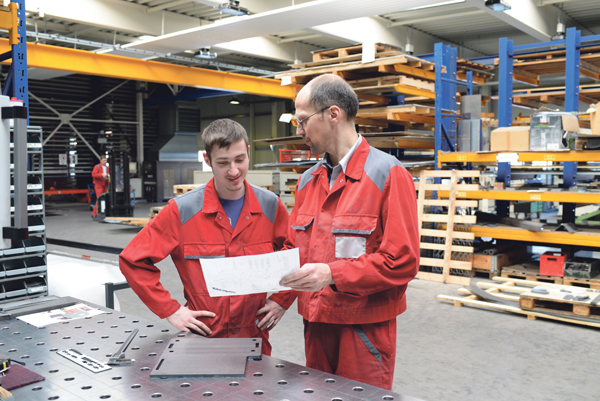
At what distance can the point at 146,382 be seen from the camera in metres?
1.53

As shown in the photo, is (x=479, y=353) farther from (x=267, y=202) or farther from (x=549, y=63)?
(x=549, y=63)

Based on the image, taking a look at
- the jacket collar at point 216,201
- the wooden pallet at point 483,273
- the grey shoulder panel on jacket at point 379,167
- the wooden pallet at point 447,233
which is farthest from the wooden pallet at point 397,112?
the grey shoulder panel on jacket at point 379,167

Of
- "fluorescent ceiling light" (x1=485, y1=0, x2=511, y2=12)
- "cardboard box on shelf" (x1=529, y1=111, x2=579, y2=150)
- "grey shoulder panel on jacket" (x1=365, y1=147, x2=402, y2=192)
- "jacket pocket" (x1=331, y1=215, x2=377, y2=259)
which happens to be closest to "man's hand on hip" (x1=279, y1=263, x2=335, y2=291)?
"jacket pocket" (x1=331, y1=215, x2=377, y2=259)

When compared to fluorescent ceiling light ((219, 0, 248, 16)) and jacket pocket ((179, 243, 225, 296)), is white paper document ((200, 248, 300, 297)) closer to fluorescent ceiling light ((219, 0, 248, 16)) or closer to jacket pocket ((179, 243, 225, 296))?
jacket pocket ((179, 243, 225, 296))

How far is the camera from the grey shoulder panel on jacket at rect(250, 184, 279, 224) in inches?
86.7

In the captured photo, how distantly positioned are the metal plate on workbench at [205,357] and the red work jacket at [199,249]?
6.9 inches

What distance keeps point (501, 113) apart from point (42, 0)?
7508mm

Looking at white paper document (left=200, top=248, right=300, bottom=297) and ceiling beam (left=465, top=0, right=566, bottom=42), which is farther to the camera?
ceiling beam (left=465, top=0, right=566, bottom=42)

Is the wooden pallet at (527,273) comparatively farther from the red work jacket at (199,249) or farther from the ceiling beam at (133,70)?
the red work jacket at (199,249)

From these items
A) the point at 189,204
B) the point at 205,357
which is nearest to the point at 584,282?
the point at 189,204

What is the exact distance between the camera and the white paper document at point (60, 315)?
82.9 inches

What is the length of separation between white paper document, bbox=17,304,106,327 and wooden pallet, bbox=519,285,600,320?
4505 millimetres

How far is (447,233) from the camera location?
690 centimetres

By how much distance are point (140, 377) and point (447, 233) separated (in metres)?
5.87
